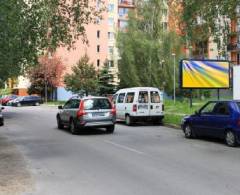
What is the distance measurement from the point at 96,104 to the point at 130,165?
9171 millimetres

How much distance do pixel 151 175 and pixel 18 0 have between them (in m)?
7.50

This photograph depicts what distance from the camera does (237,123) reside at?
15.5 metres

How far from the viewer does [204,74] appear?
97.9ft

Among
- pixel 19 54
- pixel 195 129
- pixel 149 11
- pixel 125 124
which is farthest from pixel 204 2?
pixel 149 11

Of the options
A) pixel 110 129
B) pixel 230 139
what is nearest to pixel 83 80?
pixel 110 129

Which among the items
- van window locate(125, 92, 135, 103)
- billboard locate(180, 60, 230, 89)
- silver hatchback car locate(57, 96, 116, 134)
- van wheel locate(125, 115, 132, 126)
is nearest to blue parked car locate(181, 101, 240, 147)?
silver hatchback car locate(57, 96, 116, 134)

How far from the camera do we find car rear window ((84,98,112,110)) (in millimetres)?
20594

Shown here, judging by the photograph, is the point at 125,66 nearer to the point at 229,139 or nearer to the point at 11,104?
the point at 11,104

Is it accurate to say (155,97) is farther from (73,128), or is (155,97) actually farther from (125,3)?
(125,3)

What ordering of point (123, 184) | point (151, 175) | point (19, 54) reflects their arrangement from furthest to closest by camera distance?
point (19, 54) < point (151, 175) < point (123, 184)

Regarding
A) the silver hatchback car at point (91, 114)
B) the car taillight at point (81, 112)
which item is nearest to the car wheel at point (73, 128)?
the silver hatchback car at point (91, 114)

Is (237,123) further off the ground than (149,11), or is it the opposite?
(149,11)

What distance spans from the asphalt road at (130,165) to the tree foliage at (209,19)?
4911 mm

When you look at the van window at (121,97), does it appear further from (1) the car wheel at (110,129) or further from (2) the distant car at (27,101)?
(2) the distant car at (27,101)
